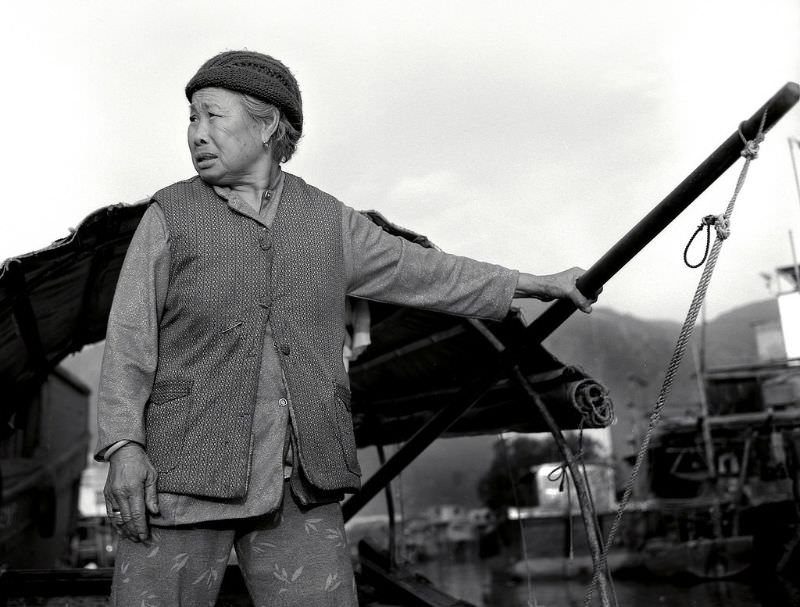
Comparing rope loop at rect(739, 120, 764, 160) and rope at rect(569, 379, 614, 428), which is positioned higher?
rope loop at rect(739, 120, 764, 160)

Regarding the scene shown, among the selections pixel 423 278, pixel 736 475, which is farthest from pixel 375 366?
pixel 736 475

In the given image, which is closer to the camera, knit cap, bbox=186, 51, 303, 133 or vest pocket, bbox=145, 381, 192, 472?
vest pocket, bbox=145, 381, 192, 472

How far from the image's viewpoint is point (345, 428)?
222cm

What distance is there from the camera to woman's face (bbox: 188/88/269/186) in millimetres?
2281

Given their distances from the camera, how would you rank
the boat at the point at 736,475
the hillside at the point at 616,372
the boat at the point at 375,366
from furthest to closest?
the hillside at the point at 616,372 < the boat at the point at 736,475 < the boat at the point at 375,366

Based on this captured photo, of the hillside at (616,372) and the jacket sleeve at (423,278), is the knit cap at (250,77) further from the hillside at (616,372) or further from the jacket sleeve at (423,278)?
the hillside at (616,372)

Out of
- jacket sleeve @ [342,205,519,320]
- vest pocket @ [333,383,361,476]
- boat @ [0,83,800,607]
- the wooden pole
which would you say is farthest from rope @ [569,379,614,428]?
vest pocket @ [333,383,361,476]

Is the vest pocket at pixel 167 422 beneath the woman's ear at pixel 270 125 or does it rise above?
beneath

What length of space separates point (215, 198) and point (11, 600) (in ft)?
10.7

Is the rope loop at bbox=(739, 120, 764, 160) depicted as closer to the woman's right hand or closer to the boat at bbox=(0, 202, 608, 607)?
the boat at bbox=(0, 202, 608, 607)

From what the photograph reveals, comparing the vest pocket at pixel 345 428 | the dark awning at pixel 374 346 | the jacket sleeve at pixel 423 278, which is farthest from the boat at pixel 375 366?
the vest pocket at pixel 345 428

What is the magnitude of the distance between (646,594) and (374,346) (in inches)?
364

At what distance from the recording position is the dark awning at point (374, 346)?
3.25 metres

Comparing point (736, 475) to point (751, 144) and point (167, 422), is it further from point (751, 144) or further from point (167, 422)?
point (167, 422)
